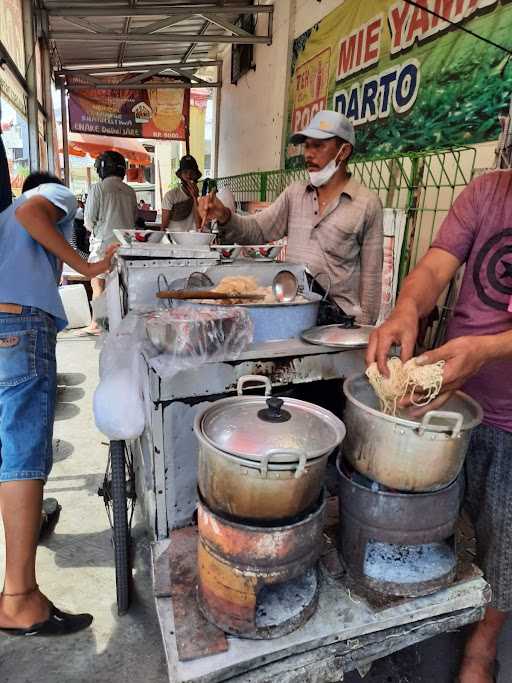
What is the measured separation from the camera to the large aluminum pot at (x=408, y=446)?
1162 mm

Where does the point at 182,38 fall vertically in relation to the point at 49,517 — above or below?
above

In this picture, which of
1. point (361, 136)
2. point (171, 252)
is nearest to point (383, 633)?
point (171, 252)

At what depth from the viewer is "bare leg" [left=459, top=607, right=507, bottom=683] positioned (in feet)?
6.05

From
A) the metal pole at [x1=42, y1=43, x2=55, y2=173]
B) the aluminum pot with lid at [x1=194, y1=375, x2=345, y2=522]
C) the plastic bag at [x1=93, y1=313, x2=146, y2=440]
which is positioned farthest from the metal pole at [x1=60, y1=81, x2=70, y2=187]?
the aluminum pot with lid at [x1=194, y1=375, x2=345, y2=522]

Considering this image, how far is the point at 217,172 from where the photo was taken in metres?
11.7

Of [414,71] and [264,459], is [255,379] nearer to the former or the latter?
[264,459]

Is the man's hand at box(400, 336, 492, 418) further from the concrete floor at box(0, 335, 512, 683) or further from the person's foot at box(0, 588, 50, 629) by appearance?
the person's foot at box(0, 588, 50, 629)

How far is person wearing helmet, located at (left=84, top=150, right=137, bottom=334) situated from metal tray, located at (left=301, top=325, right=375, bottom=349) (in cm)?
493

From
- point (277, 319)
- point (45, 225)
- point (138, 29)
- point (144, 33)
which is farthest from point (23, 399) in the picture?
point (138, 29)

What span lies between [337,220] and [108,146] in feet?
34.2

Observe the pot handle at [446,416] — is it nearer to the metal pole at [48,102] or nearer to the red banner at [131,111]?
the metal pole at [48,102]

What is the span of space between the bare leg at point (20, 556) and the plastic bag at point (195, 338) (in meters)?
1.07

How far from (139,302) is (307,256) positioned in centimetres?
125

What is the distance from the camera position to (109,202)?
6262 mm
